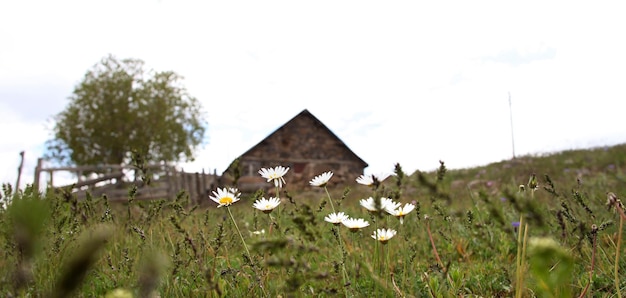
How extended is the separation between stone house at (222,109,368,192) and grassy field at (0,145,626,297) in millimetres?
15770

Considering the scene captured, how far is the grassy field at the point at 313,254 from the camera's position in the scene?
2.53 ft

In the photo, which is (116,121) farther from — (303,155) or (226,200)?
(226,200)

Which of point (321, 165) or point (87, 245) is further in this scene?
point (321, 165)

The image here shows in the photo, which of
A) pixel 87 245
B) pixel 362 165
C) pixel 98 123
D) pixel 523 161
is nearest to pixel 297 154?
pixel 362 165

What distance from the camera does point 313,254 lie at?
3.83m

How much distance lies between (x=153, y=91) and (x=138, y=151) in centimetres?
3451

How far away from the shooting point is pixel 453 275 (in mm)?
2617

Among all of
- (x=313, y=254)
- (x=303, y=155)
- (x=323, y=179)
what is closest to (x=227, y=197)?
(x=323, y=179)

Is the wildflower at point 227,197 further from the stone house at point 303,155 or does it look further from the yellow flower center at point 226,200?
the stone house at point 303,155

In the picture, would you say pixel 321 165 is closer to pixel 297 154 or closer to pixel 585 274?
pixel 297 154

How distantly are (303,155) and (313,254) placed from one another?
63.0 ft

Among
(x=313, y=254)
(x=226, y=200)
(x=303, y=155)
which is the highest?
(x=303, y=155)

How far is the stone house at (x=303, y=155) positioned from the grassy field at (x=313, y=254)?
15.8 m

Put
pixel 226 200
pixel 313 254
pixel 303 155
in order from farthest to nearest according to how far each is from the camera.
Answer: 1. pixel 303 155
2. pixel 313 254
3. pixel 226 200
